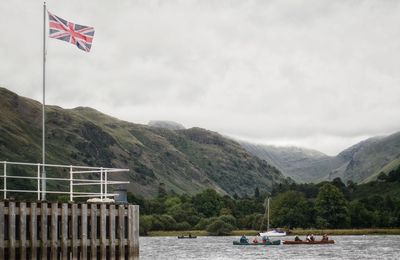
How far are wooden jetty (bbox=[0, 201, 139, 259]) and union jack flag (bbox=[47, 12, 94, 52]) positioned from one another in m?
11.7

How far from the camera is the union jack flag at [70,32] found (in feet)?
157

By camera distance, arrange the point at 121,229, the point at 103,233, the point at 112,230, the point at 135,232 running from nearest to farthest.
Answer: the point at 103,233, the point at 112,230, the point at 121,229, the point at 135,232

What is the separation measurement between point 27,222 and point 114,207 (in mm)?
6070

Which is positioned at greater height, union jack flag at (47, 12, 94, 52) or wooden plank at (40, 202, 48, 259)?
union jack flag at (47, 12, 94, 52)

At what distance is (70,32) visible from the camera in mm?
48406

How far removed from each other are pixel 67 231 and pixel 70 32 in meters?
14.7

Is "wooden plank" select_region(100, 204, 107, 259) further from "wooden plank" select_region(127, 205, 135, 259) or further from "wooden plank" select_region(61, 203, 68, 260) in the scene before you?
"wooden plank" select_region(61, 203, 68, 260)

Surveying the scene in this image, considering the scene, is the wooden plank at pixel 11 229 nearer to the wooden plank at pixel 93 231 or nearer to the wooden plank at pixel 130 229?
the wooden plank at pixel 93 231

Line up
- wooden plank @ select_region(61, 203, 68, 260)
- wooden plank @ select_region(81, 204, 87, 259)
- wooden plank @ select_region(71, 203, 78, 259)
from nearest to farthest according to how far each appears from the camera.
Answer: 1. wooden plank @ select_region(61, 203, 68, 260)
2. wooden plank @ select_region(71, 203, 78, 259)
3. wooden plank @ select_region(81, 204, 87, 259)

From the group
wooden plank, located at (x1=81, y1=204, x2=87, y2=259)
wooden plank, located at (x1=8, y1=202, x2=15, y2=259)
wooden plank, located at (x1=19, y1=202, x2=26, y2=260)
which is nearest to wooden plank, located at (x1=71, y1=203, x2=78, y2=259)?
wooden plank, located at (x1=81, y1=204, x2=87, y2=259)

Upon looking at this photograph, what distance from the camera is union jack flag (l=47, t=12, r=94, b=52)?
157ft

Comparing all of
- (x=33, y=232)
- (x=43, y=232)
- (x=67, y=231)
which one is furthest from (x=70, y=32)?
(x=33, y=232)

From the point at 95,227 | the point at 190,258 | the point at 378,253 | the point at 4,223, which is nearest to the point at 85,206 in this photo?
the point at 95,227

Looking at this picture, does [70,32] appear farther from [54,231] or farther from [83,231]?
[54,231]
